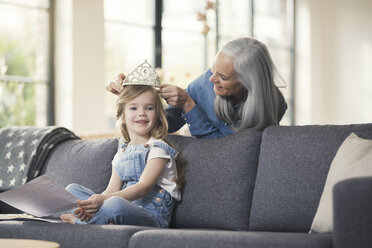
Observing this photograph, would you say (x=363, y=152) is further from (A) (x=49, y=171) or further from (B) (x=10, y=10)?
(B) (x=10, y=10)

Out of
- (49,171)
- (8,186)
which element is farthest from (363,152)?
(8,186)

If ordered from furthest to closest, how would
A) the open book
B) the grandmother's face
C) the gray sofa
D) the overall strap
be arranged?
1. the grandmother's face
2. the overall strap
3. the open book
4. the gray sofa

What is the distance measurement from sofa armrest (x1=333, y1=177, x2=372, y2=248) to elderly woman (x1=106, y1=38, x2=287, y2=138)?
98 cm

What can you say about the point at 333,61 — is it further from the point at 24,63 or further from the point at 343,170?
the point at 343,170

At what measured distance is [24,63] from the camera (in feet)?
17.2

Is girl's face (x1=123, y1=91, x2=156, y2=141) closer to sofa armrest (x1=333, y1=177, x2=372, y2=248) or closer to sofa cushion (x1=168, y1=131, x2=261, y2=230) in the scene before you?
sofa cushion (x1=168, y1=131, x2=261, y2=230)

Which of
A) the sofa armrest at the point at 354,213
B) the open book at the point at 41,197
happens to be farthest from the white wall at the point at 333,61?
the sofa armrest at the point at 354,213

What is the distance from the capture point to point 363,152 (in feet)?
6.66

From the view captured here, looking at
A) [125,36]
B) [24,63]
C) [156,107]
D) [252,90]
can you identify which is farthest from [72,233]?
[125,36]

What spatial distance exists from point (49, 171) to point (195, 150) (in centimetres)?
83

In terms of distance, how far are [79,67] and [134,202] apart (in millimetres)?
3056

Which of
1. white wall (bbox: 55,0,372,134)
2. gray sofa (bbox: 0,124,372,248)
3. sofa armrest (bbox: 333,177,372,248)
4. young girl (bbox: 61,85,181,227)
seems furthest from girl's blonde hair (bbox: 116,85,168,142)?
white wall (bbox: 55,0,372,134)

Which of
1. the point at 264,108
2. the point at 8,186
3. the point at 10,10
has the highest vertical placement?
the point at 10,10

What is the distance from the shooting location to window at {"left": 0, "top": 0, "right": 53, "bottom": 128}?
5066 millimetres
